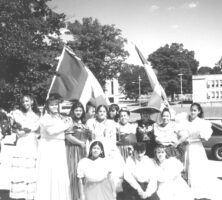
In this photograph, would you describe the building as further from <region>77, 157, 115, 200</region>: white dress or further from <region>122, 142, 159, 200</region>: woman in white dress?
<region>77, 157, 115, 200</region>: white dress

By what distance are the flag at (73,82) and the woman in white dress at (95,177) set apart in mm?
2650

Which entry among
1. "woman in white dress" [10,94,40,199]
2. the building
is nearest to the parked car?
"woman in white dress" [10,94,40,199]

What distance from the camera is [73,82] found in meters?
7.28

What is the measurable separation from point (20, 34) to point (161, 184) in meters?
9.42

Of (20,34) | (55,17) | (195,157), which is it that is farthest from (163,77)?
(195,157)

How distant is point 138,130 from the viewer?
5.59 meters

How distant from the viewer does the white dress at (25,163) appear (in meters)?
4.85

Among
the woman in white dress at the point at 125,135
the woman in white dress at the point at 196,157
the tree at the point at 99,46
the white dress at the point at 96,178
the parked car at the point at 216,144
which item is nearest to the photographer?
the white dress at the point at 96,178

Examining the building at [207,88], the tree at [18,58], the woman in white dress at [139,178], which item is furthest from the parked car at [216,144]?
the building at [207,88]

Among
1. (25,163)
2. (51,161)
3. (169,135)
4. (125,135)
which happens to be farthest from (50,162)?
(169,135)

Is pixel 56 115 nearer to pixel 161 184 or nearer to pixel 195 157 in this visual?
pixel 161 184

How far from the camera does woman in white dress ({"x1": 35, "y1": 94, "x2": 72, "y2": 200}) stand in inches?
185

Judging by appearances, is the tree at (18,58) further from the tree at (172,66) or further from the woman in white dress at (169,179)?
the tree at (172,66)

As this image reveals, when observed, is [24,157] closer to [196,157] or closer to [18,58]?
[196,157]
